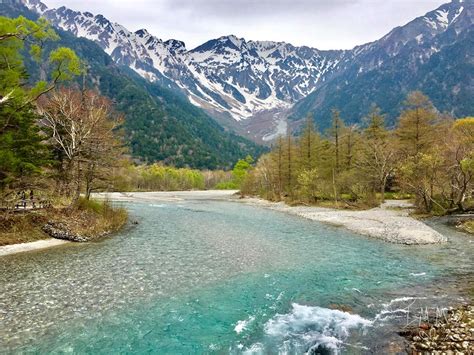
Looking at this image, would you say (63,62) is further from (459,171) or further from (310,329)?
(459,171)

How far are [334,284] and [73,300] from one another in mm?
12355

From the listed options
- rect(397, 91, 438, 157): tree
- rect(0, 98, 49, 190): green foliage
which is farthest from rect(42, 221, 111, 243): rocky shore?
rect(397, 91, 438, 157): tree

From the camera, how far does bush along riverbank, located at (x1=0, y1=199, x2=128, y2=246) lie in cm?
2530

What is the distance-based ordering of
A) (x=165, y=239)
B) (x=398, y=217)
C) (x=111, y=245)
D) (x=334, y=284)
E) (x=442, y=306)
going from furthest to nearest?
(x=398, y=217) < (x=165, y=239) < (x=111, y=245) < (x=334, y=284) < (x=442, y=306)

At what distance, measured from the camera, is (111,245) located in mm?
26344

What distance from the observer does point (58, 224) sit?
28.0 m

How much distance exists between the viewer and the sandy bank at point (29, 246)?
22719mm

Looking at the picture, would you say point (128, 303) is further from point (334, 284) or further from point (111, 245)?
point (111, 245)

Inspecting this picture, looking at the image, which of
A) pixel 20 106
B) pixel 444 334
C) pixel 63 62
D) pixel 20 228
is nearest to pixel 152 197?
pixel 63 62

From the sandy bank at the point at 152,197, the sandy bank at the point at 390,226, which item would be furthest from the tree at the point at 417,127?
the sandy bank at the point at 152,197

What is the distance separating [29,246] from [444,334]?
2495cm

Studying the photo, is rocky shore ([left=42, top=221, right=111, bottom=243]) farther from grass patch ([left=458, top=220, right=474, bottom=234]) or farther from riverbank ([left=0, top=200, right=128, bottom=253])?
grass patch ([left=458, top=220, right=474, bottom=234])

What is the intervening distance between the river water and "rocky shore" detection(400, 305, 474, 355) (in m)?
0.61

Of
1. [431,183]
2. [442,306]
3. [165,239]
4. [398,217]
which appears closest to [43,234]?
[165,239]
